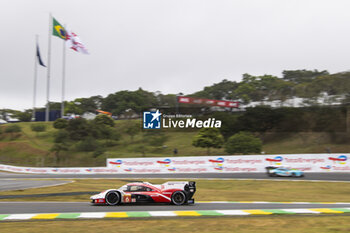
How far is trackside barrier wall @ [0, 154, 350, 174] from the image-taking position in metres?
32.3

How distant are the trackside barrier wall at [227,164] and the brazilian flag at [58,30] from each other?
2862 centimetres

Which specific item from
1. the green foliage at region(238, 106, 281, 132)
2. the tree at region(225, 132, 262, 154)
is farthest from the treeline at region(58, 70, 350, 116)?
the tree at region(225, 132, 262, 154)

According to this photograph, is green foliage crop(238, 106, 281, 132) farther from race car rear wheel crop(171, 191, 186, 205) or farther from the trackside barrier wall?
race car rear wheel crop(171, 191, 186, 205)

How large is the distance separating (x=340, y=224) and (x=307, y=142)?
143 feet

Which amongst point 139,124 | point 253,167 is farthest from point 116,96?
point 253,167

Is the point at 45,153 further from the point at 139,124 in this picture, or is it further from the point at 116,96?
the point at 116,96

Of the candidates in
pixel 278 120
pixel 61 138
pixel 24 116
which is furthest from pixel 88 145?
pixel 24 116

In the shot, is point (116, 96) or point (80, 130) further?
point (116, 96)

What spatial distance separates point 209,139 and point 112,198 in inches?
1369

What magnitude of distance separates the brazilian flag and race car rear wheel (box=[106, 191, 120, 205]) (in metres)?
48.6

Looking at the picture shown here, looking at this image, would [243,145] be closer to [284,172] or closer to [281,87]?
[284,172]

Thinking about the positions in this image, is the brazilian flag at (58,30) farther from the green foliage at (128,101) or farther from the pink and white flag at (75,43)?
the green foliage at (128,101)

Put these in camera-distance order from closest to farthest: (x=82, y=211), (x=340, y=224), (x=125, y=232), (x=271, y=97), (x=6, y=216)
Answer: (x=125, y=232) < (x=340, y=224) < (x=6, y=216) < (x=82, y=211) < (x=271, y=97)

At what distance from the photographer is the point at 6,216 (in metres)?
10.7
